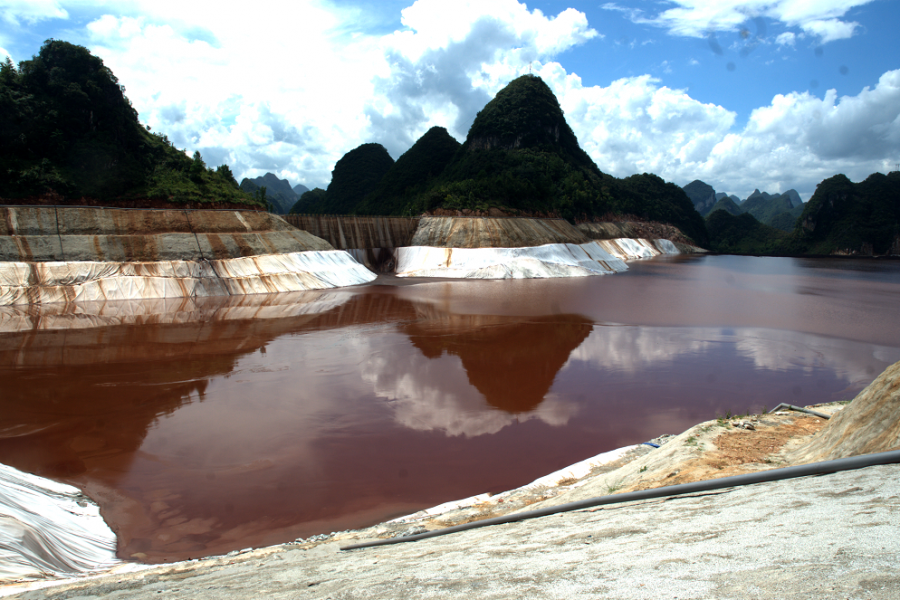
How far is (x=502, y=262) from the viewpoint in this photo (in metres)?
51.5

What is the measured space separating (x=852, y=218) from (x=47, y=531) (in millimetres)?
142205

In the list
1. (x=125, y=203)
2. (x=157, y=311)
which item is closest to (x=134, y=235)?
(x=125, y=203)

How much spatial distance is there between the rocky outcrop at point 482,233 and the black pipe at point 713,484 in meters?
49.4

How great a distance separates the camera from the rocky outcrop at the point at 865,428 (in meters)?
5.23

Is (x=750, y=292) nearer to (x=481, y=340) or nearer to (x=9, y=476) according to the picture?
(x=481, y=340)

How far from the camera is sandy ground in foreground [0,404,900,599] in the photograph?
8.30 feet

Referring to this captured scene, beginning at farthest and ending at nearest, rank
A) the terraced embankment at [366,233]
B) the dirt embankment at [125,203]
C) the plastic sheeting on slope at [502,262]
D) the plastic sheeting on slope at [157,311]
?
the terraced embankment at [366,233], the plastic sheeting on slope at [502,262], the dirt embankment at [125,203], the plastic sheeting on slope at [157,311]

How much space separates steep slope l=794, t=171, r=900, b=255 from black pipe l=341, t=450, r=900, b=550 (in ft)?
434

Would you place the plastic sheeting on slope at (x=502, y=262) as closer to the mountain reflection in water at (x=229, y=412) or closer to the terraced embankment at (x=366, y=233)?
the terraced embankment at (x=366, y=233)

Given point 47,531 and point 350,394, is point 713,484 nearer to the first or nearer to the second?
point 47,531

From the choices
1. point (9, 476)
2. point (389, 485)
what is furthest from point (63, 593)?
point (389, 485)

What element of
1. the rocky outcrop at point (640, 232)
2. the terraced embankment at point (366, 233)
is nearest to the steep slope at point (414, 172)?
the rocky outcrop at point (640, 232)

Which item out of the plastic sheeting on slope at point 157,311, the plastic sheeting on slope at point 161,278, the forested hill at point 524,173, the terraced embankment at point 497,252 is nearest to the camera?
the plastic sheeting on slope at point 157,311

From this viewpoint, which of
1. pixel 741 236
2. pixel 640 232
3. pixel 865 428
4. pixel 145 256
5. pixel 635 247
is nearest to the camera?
pixel 865 428
